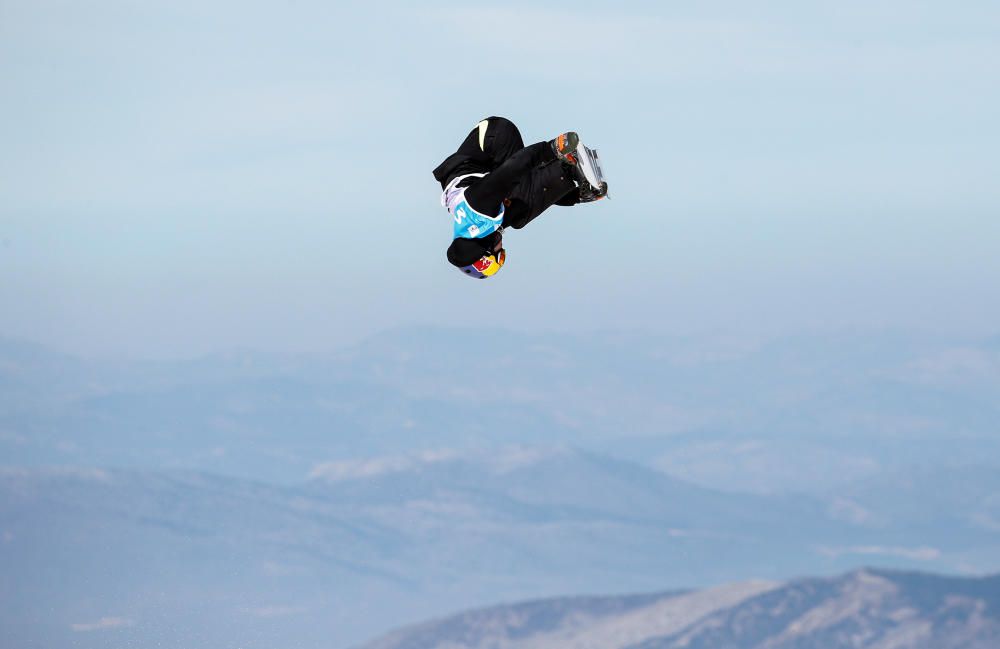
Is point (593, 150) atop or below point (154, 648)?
below

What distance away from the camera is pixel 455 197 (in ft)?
54.1

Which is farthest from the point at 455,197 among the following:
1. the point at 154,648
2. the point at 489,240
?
the point at 154,648

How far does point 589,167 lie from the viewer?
15945 mm

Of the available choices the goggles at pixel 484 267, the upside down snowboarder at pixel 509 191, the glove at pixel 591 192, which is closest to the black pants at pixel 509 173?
the upside down snowboarder at pixel 509 191

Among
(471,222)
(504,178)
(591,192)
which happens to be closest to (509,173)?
(504,178)

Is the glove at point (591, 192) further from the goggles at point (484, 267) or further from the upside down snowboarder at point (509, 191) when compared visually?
the goggles at point (484, 267)

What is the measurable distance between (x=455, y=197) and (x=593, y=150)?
5.80 feet

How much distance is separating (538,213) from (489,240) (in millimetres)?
763

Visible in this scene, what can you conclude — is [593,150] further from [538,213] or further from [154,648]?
[154,648]

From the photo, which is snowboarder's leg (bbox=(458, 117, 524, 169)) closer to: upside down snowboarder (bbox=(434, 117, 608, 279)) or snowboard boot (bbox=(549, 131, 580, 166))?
upside down snowboarder (bbox=(434, 117, 608, 279))

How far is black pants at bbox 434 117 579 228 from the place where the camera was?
53.1 feet

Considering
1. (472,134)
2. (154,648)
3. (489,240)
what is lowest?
(489,240)

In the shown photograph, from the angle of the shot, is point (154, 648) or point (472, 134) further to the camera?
point (154, 648)

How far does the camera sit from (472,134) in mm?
17047
